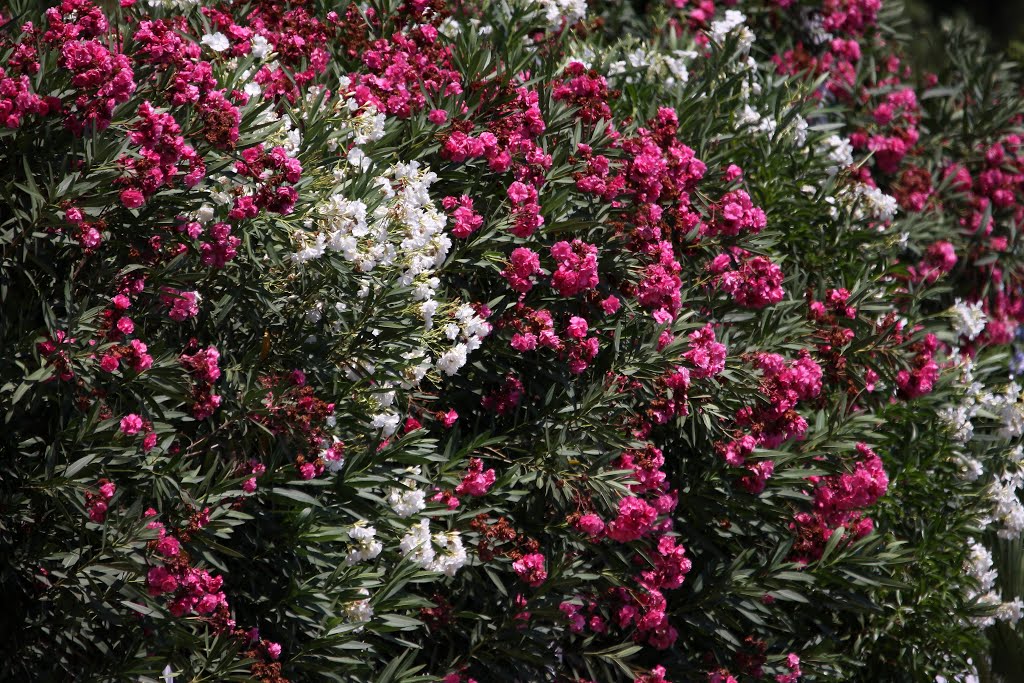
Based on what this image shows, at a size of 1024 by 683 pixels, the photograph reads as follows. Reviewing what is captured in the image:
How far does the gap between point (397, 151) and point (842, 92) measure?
151 inches

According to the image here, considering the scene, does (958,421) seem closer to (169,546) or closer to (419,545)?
(419,545)

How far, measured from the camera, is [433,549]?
373 cm

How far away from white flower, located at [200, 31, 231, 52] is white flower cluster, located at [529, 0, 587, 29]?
4.77 ft

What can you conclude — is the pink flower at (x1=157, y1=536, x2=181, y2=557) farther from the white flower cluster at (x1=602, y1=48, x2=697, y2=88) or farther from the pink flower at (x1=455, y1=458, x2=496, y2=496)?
the white flower cluster at (x1=602, y1=48, x2=697, y2=88)

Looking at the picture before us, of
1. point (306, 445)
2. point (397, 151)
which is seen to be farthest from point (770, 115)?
point (306, 445)

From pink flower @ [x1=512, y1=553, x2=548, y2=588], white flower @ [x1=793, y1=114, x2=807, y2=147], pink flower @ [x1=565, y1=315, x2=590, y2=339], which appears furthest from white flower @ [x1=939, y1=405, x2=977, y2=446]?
pink flower @ [x1=512, y1=553, x2=548, y2=588]

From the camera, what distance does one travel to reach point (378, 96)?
4270 mm

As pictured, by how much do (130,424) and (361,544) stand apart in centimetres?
80

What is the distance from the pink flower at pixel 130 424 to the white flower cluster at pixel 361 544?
2.38 ft

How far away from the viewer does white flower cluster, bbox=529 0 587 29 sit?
4895 millimetres

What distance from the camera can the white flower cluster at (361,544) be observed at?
358 cm

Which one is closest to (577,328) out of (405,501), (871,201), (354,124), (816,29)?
(405,501)

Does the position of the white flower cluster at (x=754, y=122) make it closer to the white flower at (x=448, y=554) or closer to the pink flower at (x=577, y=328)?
the pink flower at (x=577, y=328)

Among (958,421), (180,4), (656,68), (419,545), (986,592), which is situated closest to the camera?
(419,545)
